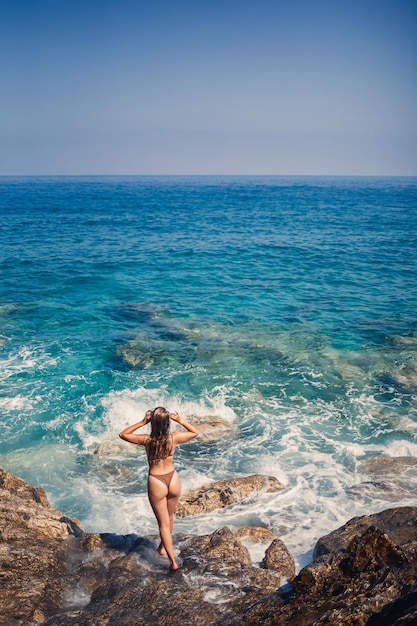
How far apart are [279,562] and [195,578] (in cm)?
150

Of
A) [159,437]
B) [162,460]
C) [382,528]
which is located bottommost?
[382,528]

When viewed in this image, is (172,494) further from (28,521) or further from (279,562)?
(28,521)

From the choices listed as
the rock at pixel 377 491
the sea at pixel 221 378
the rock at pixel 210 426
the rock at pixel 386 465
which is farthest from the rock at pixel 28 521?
the rock at pixel 386 465

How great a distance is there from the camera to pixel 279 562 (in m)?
7.02

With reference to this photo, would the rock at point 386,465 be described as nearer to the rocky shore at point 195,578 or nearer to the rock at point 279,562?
the rocky shore at point 195,578

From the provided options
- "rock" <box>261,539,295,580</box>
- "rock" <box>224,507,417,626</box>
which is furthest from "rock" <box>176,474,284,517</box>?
"rock" <box>224,507,417,626</box>

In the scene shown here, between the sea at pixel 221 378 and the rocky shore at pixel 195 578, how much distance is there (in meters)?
2.20

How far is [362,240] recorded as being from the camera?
42.8m

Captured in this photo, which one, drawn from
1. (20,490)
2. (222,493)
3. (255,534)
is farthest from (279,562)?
(20,490)

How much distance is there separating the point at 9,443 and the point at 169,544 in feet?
25.7

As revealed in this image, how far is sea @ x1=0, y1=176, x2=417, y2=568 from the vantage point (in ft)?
35.1

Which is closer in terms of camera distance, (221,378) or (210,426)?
(210,426)

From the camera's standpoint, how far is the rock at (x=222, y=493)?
9.63 meters

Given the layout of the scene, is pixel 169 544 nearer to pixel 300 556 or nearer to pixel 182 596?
pixel 182 596
